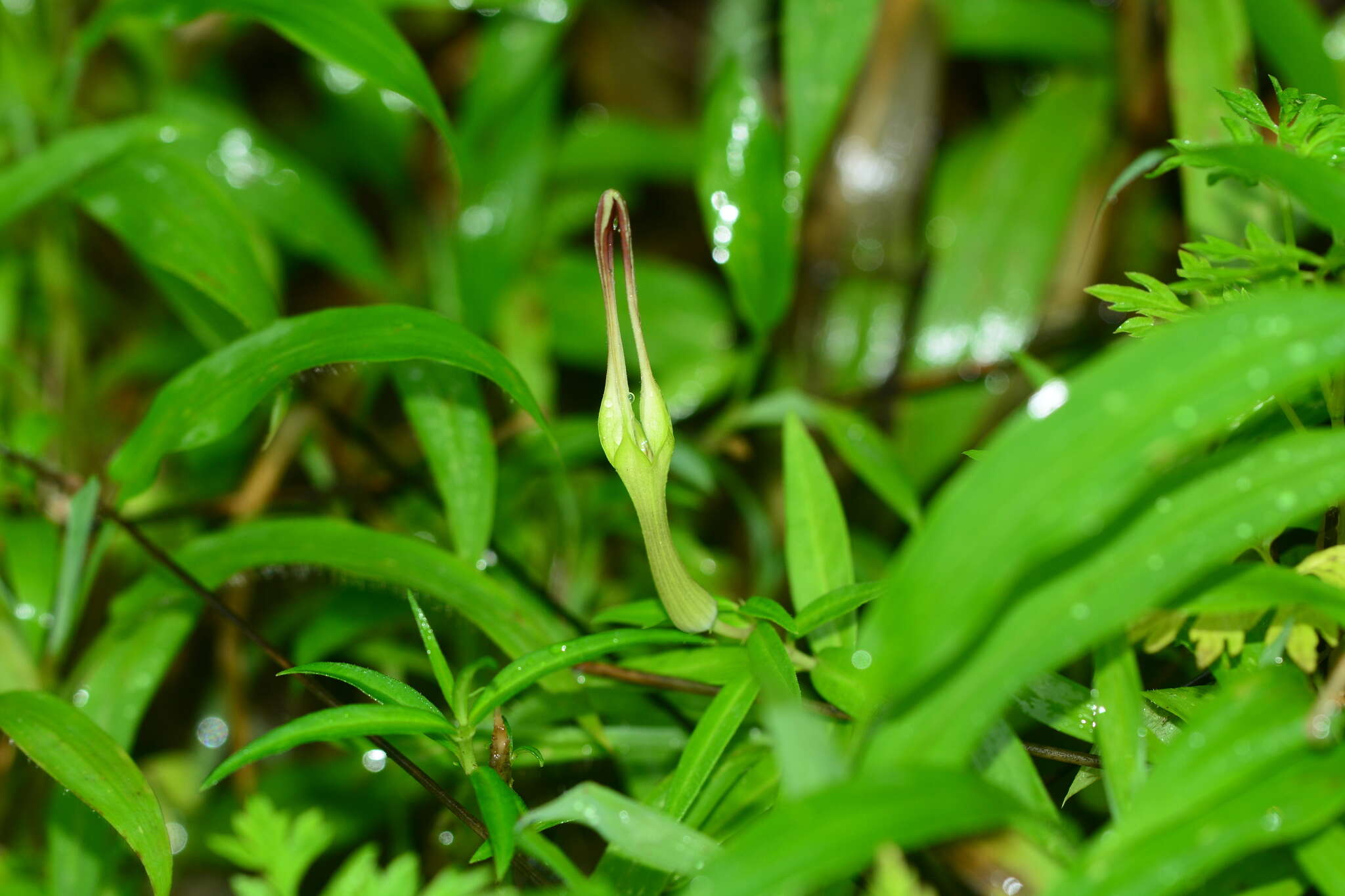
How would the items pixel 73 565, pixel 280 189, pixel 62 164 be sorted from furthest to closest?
1. pixel 280 189
2. pixel 62 164
3. pixel 73 565

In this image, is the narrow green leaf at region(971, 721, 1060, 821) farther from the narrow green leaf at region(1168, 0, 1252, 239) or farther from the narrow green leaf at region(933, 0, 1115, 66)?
the narrow green leaf at region(933, 0, 1115, 66)

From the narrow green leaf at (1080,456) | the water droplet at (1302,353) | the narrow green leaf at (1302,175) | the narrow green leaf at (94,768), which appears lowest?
the narrow green leaf at (94,768)

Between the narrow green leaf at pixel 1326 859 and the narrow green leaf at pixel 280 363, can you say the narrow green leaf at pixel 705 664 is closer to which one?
the narrow green leaf at pixel 280 363

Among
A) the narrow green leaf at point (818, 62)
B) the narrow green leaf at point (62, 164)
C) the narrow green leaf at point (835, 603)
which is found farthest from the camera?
the narrow green leaf at point (818, 62)

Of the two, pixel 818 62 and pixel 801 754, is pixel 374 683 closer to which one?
pixel 801 754

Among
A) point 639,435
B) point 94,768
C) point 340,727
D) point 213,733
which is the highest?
point 639,435

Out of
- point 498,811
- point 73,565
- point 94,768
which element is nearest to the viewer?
point 498,811

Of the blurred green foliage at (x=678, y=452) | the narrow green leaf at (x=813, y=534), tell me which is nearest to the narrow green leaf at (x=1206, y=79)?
the blurred green foliage at (x=678, y=452)

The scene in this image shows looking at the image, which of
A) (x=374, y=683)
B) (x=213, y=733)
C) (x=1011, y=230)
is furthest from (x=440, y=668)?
(x=1011, y=230)

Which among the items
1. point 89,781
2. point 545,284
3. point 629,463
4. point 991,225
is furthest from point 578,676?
point 991,225
